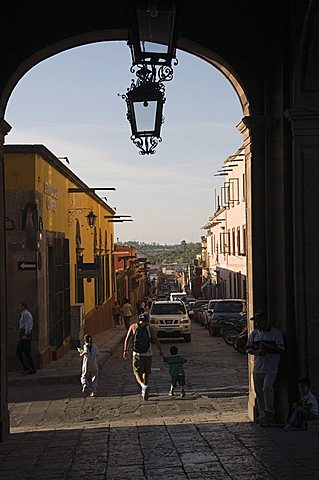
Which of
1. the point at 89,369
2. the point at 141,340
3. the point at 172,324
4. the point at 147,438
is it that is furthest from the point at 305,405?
the point at 172,324

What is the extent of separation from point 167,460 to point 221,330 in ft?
67.3

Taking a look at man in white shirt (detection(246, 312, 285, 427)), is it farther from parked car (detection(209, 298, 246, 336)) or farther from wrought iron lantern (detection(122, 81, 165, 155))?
parked car (detection(209, 298, 246, 336))

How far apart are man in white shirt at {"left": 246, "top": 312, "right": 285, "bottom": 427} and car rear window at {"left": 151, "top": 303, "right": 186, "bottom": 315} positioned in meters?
18.0

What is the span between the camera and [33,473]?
24.2ft

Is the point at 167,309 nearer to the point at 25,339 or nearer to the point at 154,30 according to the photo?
the point at 25,339

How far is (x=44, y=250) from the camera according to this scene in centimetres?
1845

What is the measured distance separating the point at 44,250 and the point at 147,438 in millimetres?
10107

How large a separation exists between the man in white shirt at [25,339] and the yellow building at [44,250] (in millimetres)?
727

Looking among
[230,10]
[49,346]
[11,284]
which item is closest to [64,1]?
[230,10]

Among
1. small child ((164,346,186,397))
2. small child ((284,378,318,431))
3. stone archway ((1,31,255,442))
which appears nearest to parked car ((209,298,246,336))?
small child ((164,346,186,397))

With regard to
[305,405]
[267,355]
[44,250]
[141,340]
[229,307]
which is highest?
[44,250]

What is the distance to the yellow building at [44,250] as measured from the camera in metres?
17.3

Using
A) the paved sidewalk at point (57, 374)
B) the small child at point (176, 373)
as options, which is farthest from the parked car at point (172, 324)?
the small child at point (176, 373)

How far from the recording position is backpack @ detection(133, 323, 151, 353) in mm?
13312
